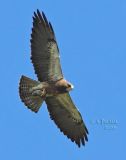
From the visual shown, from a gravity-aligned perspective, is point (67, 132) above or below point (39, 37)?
below

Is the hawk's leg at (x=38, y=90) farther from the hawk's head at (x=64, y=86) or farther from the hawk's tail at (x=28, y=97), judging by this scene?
the hawk's head at (x=64, y=86)

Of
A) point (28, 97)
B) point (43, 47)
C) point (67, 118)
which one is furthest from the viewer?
point (67, 118)

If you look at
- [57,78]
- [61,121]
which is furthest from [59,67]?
[61,121]

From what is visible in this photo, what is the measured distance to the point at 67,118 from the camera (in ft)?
79.6

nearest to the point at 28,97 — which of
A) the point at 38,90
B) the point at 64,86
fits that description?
the point at 38,90

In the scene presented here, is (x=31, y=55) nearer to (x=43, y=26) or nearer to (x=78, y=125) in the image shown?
(x=43, y=26)

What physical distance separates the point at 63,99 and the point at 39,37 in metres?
2.00

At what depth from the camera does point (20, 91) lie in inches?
926

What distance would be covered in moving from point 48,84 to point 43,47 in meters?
1.00

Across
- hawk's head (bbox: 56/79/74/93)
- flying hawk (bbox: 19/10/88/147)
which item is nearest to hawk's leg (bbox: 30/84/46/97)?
flying hawk (bbox: 19/10/88/147)

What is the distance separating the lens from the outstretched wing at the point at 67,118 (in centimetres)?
2395

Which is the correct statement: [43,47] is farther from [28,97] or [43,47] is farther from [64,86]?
[28,97]

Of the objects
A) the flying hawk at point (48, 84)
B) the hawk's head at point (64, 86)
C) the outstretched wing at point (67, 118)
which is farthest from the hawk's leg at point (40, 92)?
the outstretched wing at point (67, 118)

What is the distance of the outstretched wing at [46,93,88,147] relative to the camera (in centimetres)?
2395
